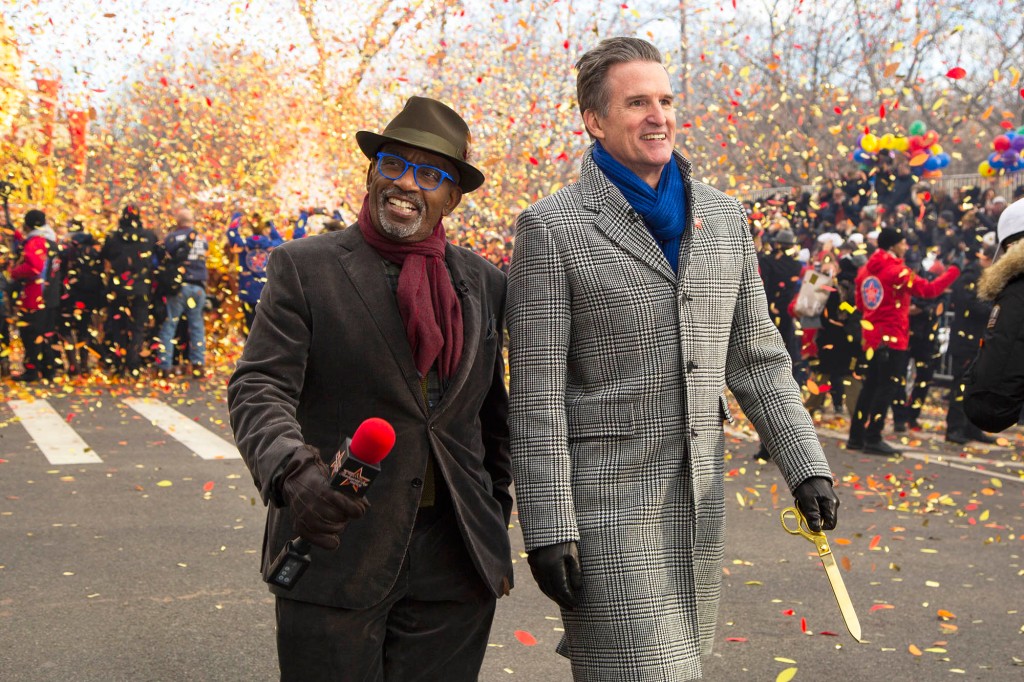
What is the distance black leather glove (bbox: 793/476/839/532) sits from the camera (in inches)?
127

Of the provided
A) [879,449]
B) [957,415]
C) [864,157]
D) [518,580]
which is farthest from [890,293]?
[864,157]

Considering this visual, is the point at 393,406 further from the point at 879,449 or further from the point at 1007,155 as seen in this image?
the point at 1007,155

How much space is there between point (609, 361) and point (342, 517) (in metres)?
0.99

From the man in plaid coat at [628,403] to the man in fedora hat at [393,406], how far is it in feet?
0.56

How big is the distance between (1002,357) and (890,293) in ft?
25.8

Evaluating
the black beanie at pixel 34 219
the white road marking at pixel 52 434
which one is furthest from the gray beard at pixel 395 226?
the black beanie at pixel 34 219

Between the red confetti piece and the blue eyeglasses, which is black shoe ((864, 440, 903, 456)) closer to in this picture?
the red confetti piece

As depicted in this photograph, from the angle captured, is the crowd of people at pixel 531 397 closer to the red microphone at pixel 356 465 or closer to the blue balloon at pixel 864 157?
the red microphone at pixel 356 465

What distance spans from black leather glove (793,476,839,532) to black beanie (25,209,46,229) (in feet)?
45.5

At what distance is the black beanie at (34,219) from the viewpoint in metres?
15.4

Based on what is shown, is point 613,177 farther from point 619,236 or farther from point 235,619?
point 235,619

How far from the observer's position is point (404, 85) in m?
23.3

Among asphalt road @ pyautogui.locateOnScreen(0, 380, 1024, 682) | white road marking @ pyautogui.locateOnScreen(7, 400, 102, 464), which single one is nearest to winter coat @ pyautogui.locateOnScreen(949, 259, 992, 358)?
asphalt road @ pyautogui.locateOnScreen(0, 380, 1024, 682)

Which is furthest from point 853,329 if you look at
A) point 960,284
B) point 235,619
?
point 235,619
